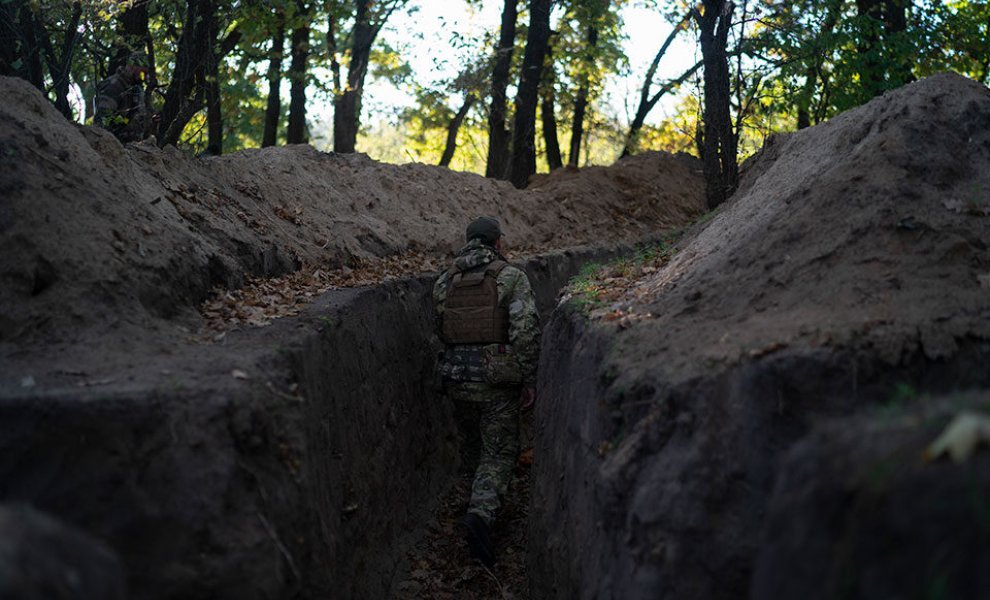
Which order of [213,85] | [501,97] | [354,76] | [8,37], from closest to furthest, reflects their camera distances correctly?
[8,37] < [213,85] < [501,97] < [354,76]

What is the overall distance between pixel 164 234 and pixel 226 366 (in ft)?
8.79

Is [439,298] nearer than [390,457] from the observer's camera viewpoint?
No

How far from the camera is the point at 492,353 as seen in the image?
9352mm

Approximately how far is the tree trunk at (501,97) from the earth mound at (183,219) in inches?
85.1

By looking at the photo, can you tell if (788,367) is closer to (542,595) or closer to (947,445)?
(947,445)

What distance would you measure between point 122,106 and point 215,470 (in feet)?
27.8

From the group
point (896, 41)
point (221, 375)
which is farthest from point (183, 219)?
point (896, 41)

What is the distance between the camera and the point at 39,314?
674 cm

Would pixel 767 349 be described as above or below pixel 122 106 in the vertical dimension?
below

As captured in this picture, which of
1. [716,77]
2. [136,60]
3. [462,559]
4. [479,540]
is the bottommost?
[462,559]

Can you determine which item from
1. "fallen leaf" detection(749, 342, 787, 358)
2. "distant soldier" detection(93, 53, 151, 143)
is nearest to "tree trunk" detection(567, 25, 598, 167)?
"distant soldier" detection(93, 53, 151, 143)

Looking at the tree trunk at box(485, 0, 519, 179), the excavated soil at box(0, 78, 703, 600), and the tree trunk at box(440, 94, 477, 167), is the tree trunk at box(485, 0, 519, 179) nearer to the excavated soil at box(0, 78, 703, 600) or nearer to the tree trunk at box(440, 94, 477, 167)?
the tree trunk at box(440, 94, 477, 167)

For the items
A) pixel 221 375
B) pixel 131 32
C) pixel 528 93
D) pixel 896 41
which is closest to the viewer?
pixel 221 375

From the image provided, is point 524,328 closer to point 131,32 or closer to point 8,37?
point 8,37
